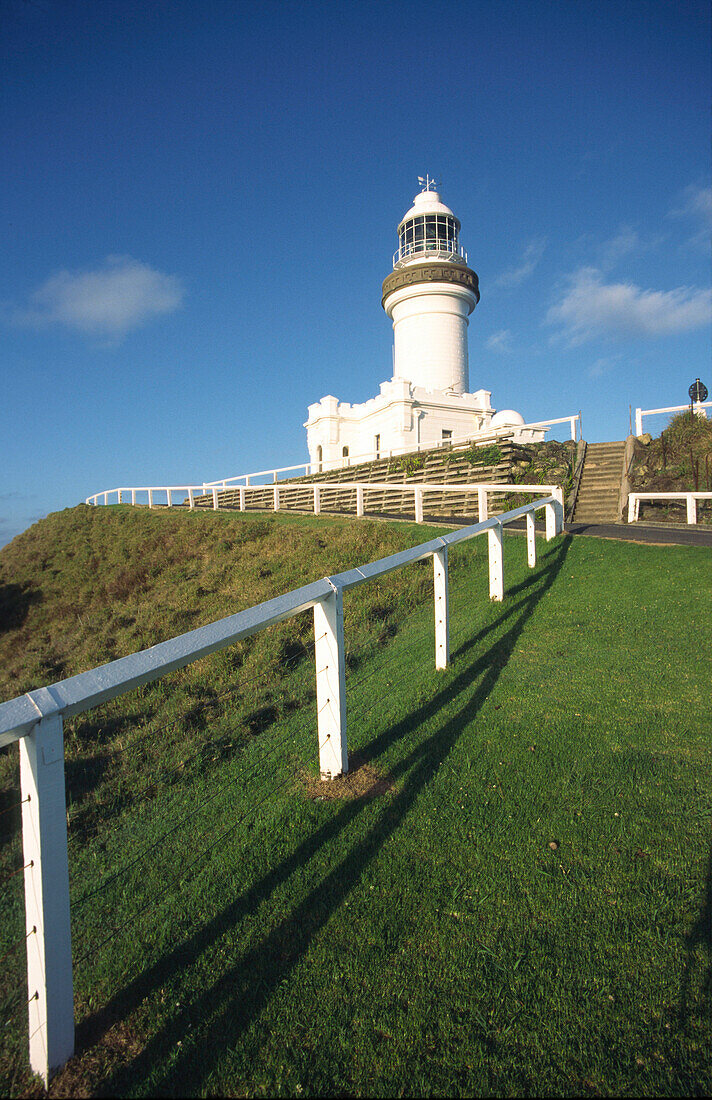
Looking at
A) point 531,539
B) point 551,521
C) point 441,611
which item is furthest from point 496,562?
point 551,521

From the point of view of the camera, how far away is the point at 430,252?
32156 millimetres

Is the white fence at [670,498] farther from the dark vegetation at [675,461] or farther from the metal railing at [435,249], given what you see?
the metal railing at [435,249]

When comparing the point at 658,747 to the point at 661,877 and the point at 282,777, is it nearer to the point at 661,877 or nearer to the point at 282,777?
the point at 661,877

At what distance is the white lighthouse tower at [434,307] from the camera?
31094 millimetres

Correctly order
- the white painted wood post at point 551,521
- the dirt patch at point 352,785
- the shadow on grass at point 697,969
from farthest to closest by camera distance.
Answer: the white painted wood post at point 551,521
the dirt patch at point 352,785
the shadow on grass at point 697,969

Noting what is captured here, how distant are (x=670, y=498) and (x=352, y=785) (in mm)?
Answer: 11651

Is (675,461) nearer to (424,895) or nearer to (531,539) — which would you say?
(531,539)

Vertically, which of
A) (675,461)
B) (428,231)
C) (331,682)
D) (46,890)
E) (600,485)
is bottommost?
(46,890)

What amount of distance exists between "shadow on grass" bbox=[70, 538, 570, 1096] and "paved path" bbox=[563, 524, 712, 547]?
7908mm

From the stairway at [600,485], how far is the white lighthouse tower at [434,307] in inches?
590

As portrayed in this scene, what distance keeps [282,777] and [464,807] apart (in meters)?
1.07

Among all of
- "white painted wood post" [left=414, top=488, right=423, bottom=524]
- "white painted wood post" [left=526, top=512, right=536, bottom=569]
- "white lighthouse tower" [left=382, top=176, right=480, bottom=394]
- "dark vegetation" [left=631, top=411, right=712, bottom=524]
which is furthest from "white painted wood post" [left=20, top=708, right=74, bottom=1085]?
"white lighthouse tower" [left=382, top=176, right=480, bottom=394]

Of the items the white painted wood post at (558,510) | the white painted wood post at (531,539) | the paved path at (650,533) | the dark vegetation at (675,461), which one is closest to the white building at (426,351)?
the dark vegetation at (675,461)

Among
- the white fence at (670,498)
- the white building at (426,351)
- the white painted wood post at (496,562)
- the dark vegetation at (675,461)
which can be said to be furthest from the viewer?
the white building at (426,351)
